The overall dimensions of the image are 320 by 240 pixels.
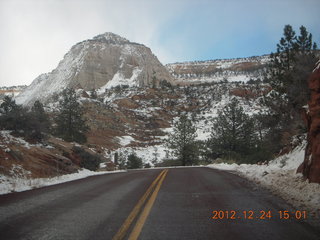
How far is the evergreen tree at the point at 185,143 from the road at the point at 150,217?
29.2 metres

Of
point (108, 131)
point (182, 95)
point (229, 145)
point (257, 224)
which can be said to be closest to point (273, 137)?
point (229, 145)

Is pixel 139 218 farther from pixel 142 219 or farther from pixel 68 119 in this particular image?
pixel 68 119

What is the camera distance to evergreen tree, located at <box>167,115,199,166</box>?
37.2 m

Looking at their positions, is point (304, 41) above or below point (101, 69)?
below

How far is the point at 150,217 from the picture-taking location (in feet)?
17.3

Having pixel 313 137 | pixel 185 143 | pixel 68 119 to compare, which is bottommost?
pixel 313 137

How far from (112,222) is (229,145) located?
28966mm

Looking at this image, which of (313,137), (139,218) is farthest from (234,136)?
(139,218)

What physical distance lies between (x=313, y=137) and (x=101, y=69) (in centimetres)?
15790

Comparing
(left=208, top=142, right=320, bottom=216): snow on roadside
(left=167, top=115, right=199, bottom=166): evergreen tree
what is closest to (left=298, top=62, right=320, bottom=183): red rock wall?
(left=208, top=142, right=320, bottom=216): snow on roadside

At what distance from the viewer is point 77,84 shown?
144 metres

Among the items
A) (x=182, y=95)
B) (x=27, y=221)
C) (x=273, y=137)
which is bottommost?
(x=27, y=221)

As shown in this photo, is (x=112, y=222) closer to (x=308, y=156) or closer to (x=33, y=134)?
(x=308, y=156)

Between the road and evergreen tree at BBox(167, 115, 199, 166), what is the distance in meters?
29.2
